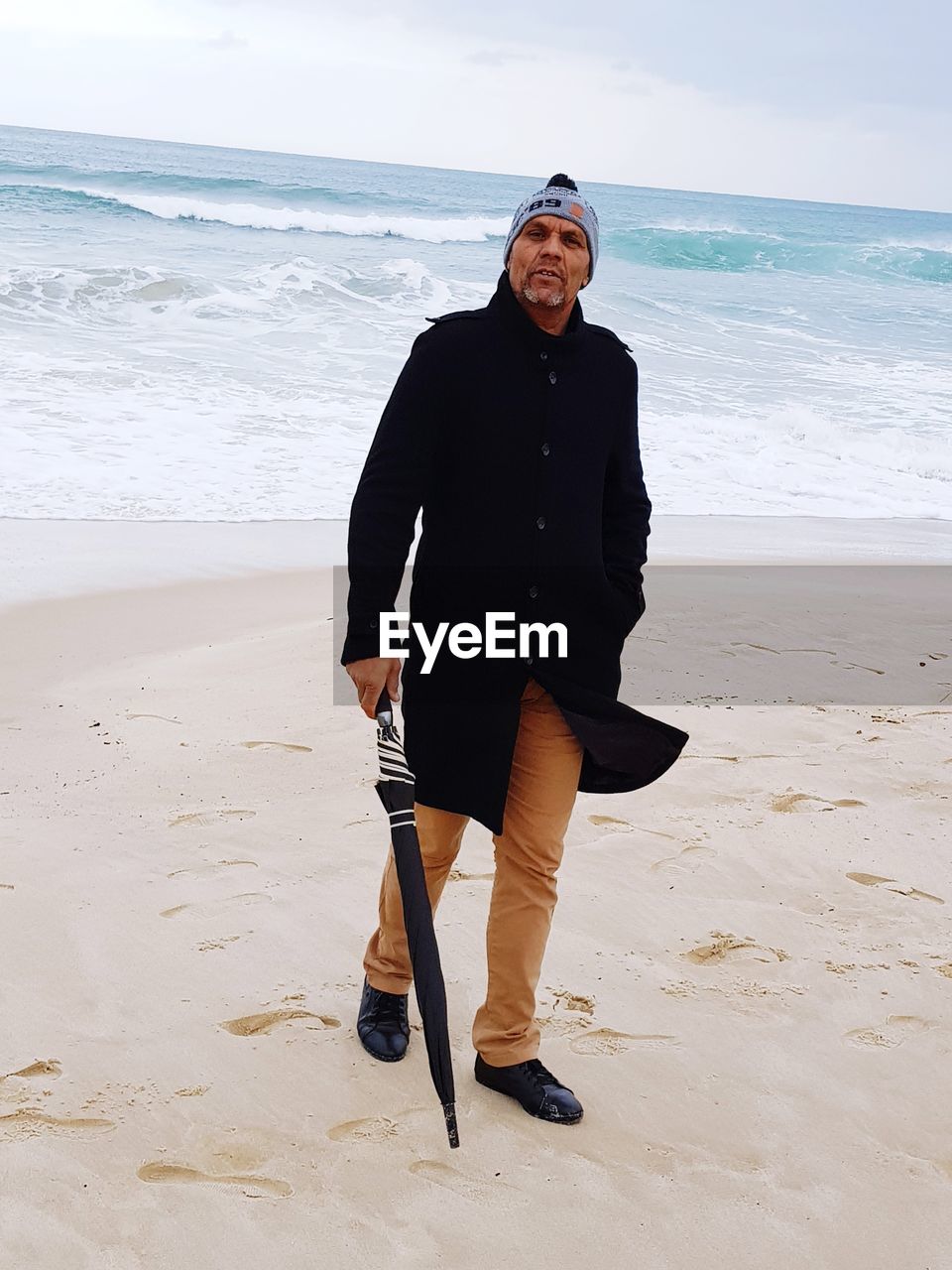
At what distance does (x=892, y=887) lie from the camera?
340 centimetres

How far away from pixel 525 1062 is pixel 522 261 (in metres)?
1.60

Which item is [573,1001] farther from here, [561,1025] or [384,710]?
[384,710]

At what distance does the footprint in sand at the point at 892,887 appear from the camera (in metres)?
3.34

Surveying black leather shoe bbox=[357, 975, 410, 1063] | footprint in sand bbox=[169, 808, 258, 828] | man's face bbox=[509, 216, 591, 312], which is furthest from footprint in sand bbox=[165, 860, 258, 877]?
man's face bbox=[509, 216, 591, 312]

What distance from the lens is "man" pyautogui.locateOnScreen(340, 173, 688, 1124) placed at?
Answer: 236 centimetres

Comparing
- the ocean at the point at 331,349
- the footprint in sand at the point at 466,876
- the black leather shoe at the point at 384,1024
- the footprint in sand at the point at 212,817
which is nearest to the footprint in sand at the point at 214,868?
the footprint in sand at the point at 212,817

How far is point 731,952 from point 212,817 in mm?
1596

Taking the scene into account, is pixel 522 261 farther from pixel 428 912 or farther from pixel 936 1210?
pixel 936 1210

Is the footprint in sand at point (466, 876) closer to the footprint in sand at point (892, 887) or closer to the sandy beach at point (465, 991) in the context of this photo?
the sandy beach at point (465, 991)

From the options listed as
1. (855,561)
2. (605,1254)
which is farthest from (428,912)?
(855,561)

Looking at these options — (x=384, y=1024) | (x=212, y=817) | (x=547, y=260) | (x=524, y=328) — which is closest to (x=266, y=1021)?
(x=384, y=1024)

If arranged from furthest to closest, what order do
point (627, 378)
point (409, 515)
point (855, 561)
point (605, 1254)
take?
1. point (855, 561)
2. point (627, 378)
3. point (409, 515)
4. point (605, 1254)

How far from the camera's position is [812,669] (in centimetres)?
533

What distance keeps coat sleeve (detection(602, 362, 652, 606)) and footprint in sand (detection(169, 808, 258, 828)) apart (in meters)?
1.68
